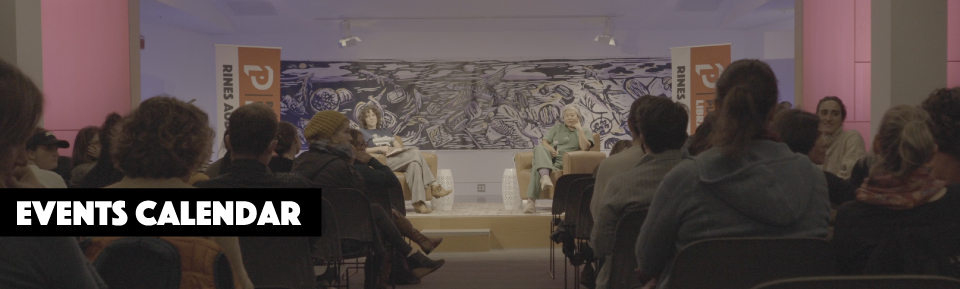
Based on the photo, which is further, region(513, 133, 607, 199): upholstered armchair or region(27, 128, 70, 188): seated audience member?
region(513, 133, 607, 199): upholstered armchair

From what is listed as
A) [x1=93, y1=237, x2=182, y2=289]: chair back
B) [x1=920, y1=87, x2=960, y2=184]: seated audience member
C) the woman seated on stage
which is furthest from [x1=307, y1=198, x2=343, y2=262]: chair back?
the woman seated on stage

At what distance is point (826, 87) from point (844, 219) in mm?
4291

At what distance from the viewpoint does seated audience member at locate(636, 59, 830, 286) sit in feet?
4.79

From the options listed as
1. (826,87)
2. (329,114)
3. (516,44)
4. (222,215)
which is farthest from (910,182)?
(516,44)

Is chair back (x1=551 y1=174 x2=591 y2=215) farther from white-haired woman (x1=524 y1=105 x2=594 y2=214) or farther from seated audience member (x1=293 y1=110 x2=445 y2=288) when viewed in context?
white-haired woman (x1=524 y1=105 x2=594 y2=214)

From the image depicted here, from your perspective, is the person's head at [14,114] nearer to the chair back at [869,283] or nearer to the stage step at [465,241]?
the chair back at [869,283]

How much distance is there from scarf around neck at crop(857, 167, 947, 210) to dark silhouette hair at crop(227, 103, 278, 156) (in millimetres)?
1805

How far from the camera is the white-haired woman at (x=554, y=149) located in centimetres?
691

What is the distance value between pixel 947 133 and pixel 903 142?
A: 1.93 feet

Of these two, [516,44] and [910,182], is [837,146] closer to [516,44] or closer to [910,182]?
[910,182]

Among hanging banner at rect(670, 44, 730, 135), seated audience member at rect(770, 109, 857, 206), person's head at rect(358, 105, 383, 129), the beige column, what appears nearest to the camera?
seated audience member at rect(770, 109, 857, 206)

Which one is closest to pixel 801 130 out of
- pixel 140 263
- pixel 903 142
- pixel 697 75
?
pixel 903 142

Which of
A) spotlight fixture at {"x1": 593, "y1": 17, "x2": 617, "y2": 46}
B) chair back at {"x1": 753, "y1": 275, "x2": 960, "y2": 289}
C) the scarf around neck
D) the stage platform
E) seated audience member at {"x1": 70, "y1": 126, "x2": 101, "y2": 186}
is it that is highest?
spotlight fixture at {"x1": 593, "y1": 17, "x2": 617, "y2": 46}

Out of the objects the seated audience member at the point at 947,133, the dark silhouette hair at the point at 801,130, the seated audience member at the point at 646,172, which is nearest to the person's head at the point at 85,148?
the seated audience member at the point at 646,172
